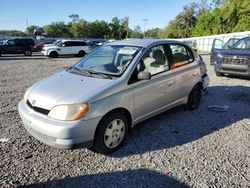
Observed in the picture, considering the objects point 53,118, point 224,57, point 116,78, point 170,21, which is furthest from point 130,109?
point 170,21

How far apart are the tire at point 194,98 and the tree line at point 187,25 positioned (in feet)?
107

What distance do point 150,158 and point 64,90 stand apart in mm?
1648

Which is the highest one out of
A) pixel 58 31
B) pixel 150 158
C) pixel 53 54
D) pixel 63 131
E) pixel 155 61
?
pixel 58 31

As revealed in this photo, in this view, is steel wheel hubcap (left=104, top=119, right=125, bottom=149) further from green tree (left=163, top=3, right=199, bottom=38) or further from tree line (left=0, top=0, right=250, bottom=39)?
green tree (left=163, top=3, right=199, bottom=38)

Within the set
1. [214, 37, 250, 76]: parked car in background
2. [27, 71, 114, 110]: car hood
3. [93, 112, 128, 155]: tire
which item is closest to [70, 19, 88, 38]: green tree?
[214, 37, 250, 76]: parked car in background

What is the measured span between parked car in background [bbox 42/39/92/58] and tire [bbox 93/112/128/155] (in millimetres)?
18844

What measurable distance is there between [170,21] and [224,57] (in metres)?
76.1

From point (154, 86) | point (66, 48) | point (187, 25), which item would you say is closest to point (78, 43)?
point (66, 48)

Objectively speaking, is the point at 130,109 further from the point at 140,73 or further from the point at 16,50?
the point at 16,50

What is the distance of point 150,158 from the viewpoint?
3512 mm

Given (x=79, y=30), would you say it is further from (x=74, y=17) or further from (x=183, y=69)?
(x=183, y=69)

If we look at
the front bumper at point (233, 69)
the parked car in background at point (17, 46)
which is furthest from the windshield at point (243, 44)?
the parked car in background at point (17, 46)

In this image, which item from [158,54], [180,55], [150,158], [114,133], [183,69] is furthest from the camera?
[180,55]

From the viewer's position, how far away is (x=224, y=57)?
9.16 metres
